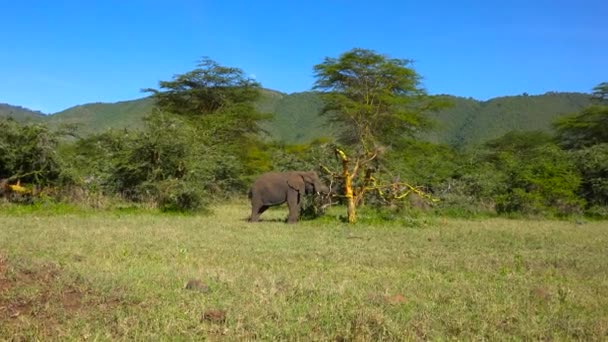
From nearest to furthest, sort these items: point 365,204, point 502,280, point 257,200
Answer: point 502,280, point 257,200, point 365,204

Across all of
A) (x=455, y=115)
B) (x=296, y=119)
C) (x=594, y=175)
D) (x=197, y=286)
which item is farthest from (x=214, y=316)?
(x=455, y=115)

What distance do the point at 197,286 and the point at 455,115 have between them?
98920mm

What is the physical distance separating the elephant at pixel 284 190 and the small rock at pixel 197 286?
35.8 ft

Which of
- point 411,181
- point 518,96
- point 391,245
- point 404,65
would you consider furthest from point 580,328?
point 518,96

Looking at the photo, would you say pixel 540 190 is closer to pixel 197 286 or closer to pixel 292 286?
pixel 292 286

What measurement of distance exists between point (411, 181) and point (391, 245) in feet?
46.9

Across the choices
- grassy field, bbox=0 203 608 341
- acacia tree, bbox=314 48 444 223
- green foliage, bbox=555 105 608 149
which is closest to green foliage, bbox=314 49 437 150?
acacia tree, bbox=314 48 444 223

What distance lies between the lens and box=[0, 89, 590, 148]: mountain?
8850 centimetres

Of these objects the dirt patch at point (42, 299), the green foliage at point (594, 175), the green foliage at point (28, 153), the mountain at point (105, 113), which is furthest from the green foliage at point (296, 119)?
the dirt patch at point (42, 299)

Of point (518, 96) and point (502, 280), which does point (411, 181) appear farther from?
point (518, 96)

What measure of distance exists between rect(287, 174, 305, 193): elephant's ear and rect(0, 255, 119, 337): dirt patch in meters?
11.4

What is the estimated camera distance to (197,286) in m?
7.21

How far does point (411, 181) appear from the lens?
2620 centimetres

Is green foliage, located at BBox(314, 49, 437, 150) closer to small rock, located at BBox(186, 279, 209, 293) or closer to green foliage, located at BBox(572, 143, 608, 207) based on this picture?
green foliage, located at BBox(572, 143, 608, 207)
